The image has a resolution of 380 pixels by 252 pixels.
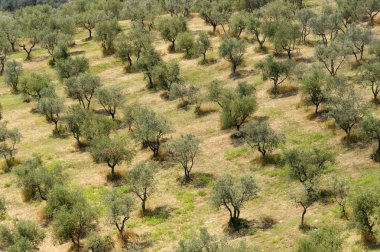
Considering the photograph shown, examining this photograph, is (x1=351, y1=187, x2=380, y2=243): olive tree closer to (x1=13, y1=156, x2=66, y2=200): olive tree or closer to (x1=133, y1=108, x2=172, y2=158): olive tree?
(x1=133, y1=108, x2=172, y2=158): olive tree

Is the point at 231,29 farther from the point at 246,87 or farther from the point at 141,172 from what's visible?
the point at 141,172

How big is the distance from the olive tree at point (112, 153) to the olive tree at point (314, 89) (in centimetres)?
3204

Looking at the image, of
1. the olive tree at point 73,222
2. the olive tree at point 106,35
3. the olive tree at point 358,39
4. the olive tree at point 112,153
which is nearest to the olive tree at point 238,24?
the olive tree at point 358,39

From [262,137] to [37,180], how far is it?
1328 inches

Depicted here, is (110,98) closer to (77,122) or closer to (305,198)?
(77,122)

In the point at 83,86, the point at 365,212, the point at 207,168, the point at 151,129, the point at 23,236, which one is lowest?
the point at 207,168

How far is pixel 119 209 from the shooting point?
205 ft

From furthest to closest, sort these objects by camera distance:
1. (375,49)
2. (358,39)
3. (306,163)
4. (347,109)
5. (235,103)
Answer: (358,39) < (375,49) < (235,103) < (347,109) < (306,163)

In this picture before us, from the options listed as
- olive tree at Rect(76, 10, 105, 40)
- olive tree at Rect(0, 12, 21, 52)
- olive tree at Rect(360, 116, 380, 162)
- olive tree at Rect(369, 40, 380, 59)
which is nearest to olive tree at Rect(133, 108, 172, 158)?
olive tree at Rect(360, 116, 380, 162)

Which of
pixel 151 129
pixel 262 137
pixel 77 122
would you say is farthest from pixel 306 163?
pixel 77 122

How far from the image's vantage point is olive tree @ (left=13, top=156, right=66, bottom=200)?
75.4 m

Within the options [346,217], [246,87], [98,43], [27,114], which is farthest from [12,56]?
[346,217]

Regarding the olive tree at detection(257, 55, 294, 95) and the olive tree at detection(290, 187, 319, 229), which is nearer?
the olive tree at detection(290, 187, 319, 229)

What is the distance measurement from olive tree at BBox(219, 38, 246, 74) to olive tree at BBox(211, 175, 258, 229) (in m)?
52.3
